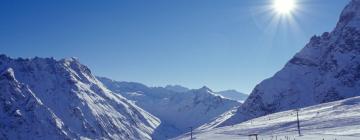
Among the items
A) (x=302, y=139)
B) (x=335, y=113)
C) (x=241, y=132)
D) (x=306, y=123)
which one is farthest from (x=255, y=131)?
(x=302, y=139)

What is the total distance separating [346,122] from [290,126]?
26.1 m

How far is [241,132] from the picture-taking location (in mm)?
158000

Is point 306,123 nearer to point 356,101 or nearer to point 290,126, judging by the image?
point 290,126

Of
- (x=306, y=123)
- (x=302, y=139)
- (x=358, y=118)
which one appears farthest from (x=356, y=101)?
(x=302, y=139)

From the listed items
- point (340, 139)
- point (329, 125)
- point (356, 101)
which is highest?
point (356, 101)

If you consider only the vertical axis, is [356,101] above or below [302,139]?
above

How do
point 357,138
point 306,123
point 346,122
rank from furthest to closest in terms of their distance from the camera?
point 306,123
point 346,122
point 357,138

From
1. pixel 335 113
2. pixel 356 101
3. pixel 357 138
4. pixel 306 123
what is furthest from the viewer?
pixel 356 101

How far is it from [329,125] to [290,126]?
21.9 metres

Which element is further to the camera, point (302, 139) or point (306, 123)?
point (306, 123)

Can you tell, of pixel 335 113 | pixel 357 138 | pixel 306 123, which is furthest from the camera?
pixel 335 113

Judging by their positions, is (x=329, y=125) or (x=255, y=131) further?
(x=255, y=131)

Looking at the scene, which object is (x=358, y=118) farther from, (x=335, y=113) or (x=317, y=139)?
(x=317, y=139)

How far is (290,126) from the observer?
496ft
